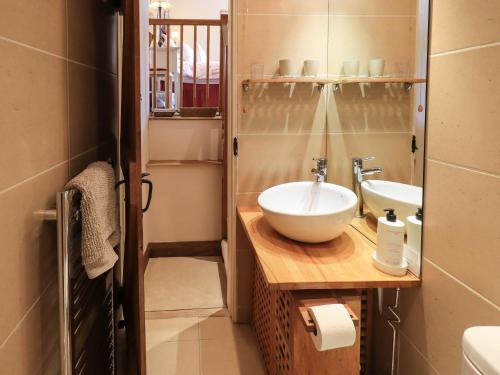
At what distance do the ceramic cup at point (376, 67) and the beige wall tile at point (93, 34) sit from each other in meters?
1.22

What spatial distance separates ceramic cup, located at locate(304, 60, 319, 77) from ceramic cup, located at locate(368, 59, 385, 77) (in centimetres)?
34

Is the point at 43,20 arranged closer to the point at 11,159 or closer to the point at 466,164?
the point at 11,159

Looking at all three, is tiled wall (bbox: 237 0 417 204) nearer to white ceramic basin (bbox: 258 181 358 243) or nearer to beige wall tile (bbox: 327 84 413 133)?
beige wall tile (bbox: 327 84 413 133)

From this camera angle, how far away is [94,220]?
4.04 ft

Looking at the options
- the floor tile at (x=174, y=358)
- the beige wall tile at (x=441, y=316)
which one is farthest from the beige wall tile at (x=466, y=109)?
the floor tile at (x=174, y=358)

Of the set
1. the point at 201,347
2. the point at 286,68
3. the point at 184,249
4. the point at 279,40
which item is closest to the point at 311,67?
the point at 286,68

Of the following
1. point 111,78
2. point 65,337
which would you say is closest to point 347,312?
point 65,337

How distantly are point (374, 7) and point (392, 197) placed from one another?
0.93m

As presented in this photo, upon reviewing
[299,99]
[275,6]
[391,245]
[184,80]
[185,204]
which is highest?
[275,6]

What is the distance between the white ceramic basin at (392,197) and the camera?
5.05 feet

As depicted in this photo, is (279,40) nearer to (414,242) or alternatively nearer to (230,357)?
(414,242)

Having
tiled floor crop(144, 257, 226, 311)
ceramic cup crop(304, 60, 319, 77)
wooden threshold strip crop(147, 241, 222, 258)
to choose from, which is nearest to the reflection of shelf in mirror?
ceramic cup crop(304, 60, 319, 77)

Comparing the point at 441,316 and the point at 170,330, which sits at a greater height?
the point at 441,316

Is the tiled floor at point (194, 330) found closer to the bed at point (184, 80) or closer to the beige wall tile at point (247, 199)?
the beige wall tile at point (247, 199)
